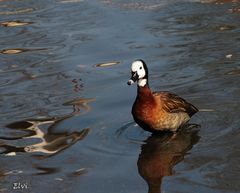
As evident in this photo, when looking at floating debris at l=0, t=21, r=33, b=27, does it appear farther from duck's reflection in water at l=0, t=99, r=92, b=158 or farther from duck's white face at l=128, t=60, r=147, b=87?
duck's white face at l=128, t=60, r=147, b=87

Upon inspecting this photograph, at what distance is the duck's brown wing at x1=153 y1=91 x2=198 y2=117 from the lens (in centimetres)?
877

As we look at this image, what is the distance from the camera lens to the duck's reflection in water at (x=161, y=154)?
7.33 metres

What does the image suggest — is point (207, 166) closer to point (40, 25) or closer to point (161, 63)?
point (161, 63)

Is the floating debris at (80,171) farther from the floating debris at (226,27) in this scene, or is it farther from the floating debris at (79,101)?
the floating debris at (226,27)

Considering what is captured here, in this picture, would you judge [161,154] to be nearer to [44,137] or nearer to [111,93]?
[44,137]

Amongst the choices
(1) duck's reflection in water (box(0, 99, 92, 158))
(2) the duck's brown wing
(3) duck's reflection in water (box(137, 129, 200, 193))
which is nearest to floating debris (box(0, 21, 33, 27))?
(1) duck's reflection in water (box(0, 99, 92, 158))

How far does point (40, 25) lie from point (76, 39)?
1679mm

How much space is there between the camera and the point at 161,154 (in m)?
8.05

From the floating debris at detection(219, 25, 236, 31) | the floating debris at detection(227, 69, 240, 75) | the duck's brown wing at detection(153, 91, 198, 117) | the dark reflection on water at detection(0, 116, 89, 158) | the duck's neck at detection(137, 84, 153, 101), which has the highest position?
the duck's neck at detection(137, 84, 153, 101)

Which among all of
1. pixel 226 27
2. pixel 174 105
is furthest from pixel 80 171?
pixel 226 27

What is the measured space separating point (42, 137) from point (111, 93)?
1.98 meters

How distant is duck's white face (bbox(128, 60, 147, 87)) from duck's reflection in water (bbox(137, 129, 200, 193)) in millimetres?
717

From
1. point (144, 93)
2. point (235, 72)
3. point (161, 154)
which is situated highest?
point (144, 93)

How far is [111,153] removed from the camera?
8.08m
